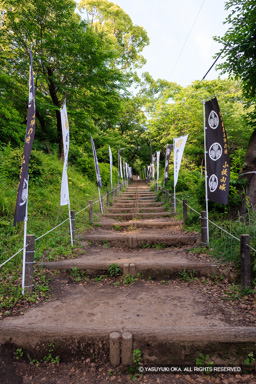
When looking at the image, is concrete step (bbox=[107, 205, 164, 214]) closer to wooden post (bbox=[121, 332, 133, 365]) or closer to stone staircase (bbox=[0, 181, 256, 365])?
stone staircase (bbox=[0, 181, 256, 365])

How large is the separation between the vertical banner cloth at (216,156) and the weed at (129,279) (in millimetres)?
2269

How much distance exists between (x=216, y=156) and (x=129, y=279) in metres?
3.04

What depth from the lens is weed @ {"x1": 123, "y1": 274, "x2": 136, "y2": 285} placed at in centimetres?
359

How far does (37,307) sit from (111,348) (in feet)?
4.27

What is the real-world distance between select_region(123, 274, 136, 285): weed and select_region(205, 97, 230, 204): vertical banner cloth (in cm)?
227

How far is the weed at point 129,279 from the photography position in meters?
3.59

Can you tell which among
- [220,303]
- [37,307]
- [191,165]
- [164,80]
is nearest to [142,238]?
[220,303]

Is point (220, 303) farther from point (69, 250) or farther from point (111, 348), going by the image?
point (69, 250)

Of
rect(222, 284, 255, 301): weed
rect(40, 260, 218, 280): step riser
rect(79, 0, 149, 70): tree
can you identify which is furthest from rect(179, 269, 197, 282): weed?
rect(79, 0, 149, 70): tree

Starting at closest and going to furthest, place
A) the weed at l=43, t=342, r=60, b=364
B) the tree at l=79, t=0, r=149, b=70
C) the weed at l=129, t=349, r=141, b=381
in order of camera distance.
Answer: the weed at l=129, t=349, r=141, b=381 → the weed at l=43, t=342, r=60, b=364 → the tree at l=79, t=0, r=149, b=70

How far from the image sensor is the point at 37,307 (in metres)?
2.86

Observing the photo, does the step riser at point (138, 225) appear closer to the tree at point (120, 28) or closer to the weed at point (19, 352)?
the weed at point (19, 352)

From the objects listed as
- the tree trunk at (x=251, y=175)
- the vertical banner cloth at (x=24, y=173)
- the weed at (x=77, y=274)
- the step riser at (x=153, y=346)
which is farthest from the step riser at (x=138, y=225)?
the step riser at (x=153, y=346)

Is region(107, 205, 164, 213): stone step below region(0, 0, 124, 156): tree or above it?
below
